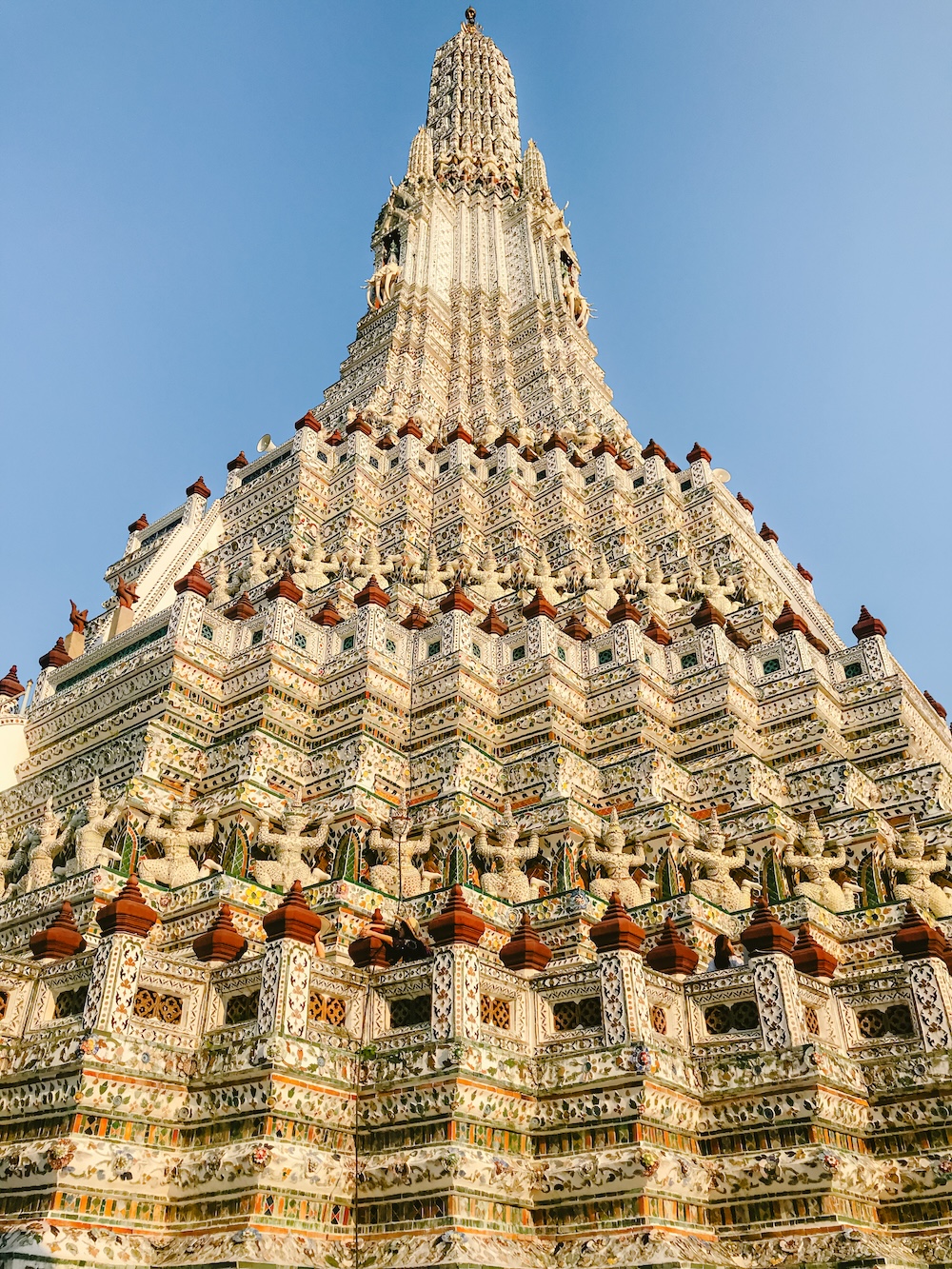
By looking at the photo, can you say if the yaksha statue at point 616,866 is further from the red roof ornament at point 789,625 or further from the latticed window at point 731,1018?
the red roof ornament at point 789,625

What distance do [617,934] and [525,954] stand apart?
1.13m

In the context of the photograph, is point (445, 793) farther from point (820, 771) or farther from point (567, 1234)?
point (567, 1234)

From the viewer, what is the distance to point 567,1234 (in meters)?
10.7

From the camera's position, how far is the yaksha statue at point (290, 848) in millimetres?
15484

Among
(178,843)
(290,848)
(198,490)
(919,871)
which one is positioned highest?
(198,490)

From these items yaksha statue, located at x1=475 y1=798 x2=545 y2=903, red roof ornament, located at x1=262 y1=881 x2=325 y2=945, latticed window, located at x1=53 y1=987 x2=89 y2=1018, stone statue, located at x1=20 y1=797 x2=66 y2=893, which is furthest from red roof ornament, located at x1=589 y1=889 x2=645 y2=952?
stone statue, located at x1=20 y1=797 x2=66 y2=893

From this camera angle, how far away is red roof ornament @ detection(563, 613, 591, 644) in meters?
21.2

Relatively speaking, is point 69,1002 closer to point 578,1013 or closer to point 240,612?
point 578,1013

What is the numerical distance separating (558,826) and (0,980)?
26.5ft

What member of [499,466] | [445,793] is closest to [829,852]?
[445,793]

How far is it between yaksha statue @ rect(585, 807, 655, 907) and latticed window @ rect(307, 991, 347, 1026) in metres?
4.77

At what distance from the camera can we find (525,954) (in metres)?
12.1

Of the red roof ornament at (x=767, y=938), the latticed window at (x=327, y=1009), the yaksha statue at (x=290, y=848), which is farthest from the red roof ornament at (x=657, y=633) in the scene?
the latticed window at (x=327, y=1009)

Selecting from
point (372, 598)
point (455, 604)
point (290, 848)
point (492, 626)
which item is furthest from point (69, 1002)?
point (492, 626)
